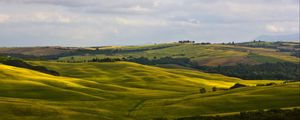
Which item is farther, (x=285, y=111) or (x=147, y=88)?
(x=147, y=88)

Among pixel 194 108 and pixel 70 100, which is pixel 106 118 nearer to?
pixel 194 108

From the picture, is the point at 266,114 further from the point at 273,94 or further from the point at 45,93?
the point at 45,93

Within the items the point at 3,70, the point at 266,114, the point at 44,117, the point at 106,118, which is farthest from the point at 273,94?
the point at 3,70

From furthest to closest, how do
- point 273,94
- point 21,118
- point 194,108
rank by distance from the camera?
point 273,94, point 194,108, point 21,118

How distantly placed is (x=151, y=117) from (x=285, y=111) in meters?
24.4

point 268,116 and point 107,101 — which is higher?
point 268,116

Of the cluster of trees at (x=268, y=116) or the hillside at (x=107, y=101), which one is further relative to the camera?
the hillside at (x=107, y=101)

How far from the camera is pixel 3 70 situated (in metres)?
157

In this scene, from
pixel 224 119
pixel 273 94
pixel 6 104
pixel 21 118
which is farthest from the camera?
pixel 273 94

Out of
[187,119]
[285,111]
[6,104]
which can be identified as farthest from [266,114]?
[6,104]

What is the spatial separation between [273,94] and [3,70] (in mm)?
89069

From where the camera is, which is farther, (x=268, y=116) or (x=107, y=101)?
(x=107, y=101)

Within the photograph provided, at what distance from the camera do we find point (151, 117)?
295 ft

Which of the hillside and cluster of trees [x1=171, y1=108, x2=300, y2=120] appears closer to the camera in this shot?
cluster of trees [x1=171, y1=108, x2=300, y2=120]
